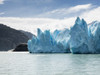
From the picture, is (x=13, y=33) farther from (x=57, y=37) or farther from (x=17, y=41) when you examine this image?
(x=57, y=37)

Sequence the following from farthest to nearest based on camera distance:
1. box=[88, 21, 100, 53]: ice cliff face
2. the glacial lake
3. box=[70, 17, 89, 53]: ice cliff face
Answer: box=[70, 17, 89, 53]: ice cliff face
box=[88, 21, 100, 53]: ice cliff face
the glacial lake

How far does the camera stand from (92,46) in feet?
148

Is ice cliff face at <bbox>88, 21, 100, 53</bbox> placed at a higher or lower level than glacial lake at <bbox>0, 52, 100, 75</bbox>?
higher

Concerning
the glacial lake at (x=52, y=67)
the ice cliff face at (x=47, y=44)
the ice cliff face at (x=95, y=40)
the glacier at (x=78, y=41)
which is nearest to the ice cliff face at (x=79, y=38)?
the glacier at (x=78, y=41)

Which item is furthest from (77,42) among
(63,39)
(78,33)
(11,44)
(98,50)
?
(11,44)

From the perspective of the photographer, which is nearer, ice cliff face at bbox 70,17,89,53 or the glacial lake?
the glacial lake

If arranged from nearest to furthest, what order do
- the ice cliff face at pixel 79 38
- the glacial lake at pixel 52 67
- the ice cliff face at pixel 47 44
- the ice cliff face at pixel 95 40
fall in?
the glacial lake at pixel 52 67
the ice cliff face at pixel 95 40
the ice cliff face at pixel 79 38
the ice cliff face at pixel 47 44

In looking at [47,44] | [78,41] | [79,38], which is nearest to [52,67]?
[78,41]

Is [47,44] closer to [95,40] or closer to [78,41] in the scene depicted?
[78,41]

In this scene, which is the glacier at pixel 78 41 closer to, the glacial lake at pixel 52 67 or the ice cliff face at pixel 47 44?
the ice cliff face at pixel 47 44

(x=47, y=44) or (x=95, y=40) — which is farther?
(x=47, y=44)

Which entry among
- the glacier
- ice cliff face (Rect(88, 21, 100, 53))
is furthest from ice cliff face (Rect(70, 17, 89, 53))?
ice cliff face (Rect(88, 21, 100, 53))

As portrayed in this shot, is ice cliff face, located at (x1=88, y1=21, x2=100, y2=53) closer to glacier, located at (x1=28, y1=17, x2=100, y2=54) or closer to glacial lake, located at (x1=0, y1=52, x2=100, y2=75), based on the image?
glacier, located at (x1=28, y1=17, x2=100, y2=54)

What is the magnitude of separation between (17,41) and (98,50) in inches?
5620
